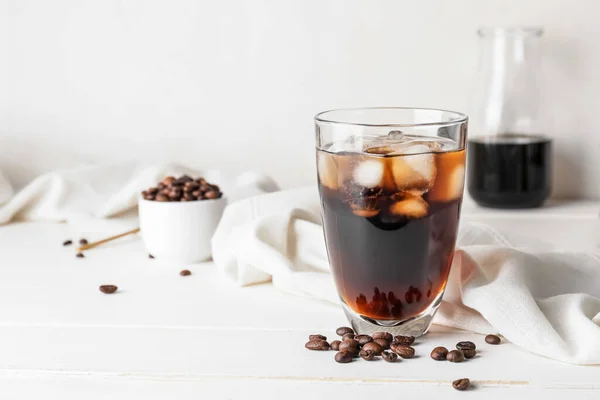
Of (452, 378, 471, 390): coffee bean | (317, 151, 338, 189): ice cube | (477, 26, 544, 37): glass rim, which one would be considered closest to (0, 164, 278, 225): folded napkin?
(477, 26, 544, 37): glass rim

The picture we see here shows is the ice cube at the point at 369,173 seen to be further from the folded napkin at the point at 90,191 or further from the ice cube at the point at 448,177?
the folded napkin at the point at 90,191

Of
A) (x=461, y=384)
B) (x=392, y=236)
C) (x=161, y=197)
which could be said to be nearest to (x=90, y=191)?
(x=161, y=197)

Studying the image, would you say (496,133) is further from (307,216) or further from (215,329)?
(215,329)

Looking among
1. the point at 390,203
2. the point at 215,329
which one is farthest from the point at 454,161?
the point at 215,329

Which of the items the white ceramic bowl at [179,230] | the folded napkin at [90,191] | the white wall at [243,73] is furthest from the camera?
the white wall at [243,73]

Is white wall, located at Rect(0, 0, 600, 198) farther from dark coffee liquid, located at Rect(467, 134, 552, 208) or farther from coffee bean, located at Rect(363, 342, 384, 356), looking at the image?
coffee bean, located at Rect(363, 342, 384, 356)

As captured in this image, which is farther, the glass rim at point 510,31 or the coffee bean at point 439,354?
the glass rim at point 510,31

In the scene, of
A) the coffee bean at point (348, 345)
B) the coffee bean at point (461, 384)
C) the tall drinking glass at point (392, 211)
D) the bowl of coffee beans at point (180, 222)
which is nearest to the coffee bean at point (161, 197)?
the bowl of coffee beans at point (180, 222)

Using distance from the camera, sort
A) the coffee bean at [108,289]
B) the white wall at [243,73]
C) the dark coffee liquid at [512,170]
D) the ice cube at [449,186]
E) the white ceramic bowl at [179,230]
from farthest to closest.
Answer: the white wall at [243,73]
the dark coffee liquid at [512,170]
the white ceramic bowl at [179,230]
the coffee bean at [108,289]
the ice cube at [449,186]
